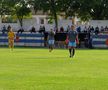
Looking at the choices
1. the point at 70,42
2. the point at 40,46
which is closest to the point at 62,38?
the point at 40,46

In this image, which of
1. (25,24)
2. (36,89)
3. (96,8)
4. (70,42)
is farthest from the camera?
(96,8)

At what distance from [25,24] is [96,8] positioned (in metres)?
9.83

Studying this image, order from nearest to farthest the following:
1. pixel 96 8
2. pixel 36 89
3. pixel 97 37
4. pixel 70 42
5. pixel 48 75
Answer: pixel 36 89
pixel 48 75
pixel 70 42
pixel 97 37
pixel 96 8

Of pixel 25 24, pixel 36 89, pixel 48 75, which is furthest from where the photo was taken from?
pixel 25 24

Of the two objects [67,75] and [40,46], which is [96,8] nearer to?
[40,46]

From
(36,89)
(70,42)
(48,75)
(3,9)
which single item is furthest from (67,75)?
(3,9)

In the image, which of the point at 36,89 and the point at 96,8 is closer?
the point at 36,89

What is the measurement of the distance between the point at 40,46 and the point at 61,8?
46.4 ft

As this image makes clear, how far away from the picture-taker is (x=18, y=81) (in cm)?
1596

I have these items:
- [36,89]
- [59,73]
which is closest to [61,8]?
[59,73]

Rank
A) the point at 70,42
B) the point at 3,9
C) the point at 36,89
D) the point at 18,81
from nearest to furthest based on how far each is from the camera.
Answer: the point at 36,89
the point at 18,81
the point at 70,42
the point at 3,9

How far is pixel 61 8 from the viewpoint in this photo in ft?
205

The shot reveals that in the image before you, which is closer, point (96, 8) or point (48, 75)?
point (48, 75)

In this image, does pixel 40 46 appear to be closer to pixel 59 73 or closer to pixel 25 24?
pixel 25 24
